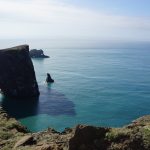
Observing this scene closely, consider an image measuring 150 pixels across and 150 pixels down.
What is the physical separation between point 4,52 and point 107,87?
46.0 meters

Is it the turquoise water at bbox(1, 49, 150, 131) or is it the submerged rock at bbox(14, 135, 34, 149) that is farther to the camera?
the turquoise water at bbox(1, 49, 150, 131)

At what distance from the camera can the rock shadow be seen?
11288 centimetres

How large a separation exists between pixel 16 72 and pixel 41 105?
2750 cm

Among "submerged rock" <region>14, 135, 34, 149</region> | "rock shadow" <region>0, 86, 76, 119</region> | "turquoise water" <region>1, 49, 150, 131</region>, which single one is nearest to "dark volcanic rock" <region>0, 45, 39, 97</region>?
"rock shadow" <region>0, 86, 76, 119</region>

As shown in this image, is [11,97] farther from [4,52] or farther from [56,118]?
[56,118]

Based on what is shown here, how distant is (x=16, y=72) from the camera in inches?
5802

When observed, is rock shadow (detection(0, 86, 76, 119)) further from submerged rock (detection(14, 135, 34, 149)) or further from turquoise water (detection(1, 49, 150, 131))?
submerged rock (detection(14, 135, 34, 149))

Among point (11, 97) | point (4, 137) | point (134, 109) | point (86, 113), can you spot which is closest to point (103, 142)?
point (4, 137)

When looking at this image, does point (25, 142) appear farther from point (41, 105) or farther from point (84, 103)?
point (41, 105)

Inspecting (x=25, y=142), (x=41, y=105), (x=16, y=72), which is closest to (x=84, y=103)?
(x=41, y=105)

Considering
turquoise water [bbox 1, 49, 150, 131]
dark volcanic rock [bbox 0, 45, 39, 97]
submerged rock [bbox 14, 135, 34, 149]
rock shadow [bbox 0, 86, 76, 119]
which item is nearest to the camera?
submerged rock [bbox 14, 135, 34, 149]

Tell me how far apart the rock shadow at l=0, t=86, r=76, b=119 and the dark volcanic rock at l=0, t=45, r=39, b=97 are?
5833mm

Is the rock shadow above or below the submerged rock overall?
below

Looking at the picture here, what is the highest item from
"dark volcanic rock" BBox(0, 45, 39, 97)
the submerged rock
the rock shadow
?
the submerged rock
